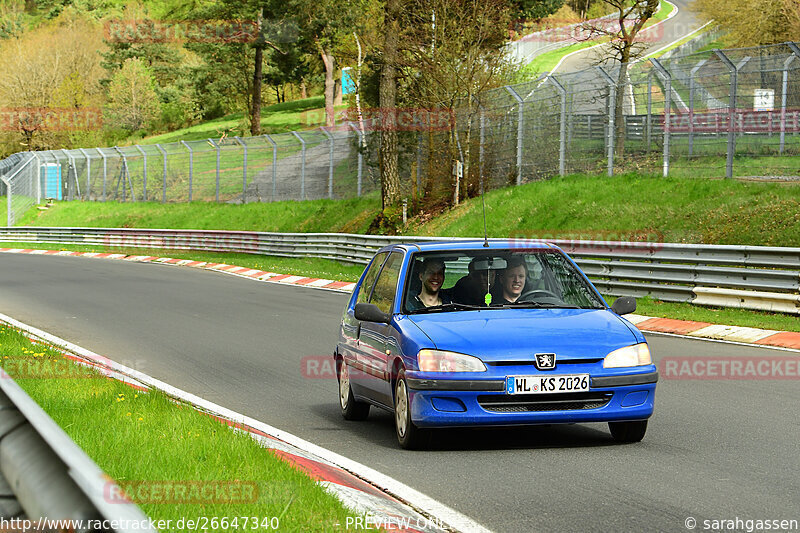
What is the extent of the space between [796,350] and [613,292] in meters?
6.33

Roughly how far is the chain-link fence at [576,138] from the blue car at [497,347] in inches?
562

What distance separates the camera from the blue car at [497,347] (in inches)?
293

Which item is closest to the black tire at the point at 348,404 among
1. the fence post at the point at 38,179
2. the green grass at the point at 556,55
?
the fence post at the point at 38,179

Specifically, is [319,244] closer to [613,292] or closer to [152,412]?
[613,292]

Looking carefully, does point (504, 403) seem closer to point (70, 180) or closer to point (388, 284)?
point (388, 284)

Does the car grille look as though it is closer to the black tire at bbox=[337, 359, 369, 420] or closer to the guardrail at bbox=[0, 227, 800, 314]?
the black tire at bbox=[337, 359, 369, 420]

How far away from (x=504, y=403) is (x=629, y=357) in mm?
941

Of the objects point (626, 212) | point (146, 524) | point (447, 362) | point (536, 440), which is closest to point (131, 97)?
point (626, 212)

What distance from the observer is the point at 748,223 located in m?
21.5

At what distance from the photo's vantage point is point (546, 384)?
7.43 meters

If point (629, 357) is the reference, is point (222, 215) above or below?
below

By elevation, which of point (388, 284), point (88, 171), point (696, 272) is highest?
point (388, 284)

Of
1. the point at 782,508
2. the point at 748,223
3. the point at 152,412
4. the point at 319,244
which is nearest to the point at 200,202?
the point at 319,244

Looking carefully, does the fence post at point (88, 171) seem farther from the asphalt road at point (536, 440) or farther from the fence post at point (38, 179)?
the asphalt road at point (536, 440)
